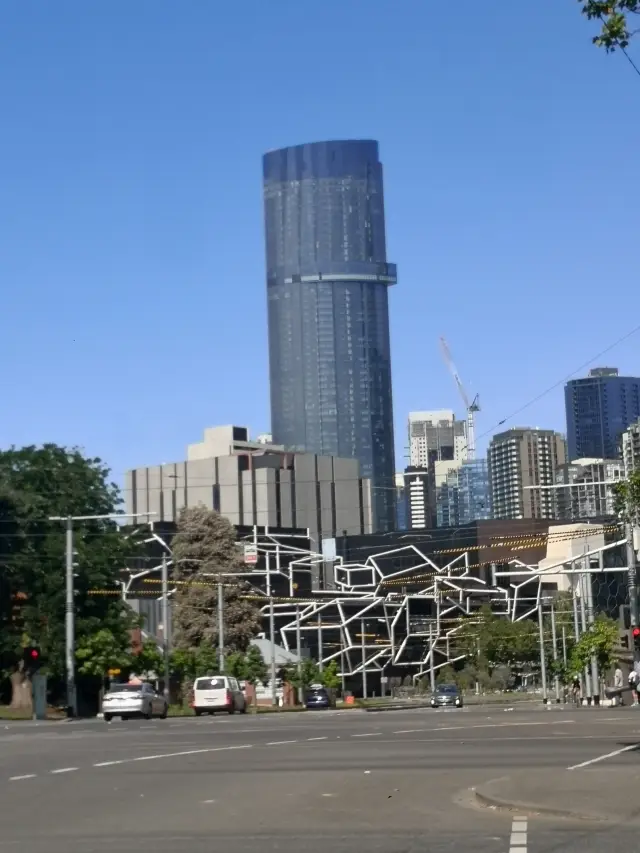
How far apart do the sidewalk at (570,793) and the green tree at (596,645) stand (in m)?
63.2

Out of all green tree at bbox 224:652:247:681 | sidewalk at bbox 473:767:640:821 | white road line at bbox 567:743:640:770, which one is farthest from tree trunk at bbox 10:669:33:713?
sidewalk at bbox 473:767:640:821

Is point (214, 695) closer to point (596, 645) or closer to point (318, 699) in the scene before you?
point (318, 699)

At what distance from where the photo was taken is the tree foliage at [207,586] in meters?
98.3

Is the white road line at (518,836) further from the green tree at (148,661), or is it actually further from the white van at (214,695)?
the green tree at (148,661)

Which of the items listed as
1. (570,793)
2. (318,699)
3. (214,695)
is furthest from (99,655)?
(570,793)

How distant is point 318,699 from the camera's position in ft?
278

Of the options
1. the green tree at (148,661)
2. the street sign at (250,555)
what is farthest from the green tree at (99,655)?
the street sign at (250,555)

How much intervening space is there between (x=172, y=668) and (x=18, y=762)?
5976cm

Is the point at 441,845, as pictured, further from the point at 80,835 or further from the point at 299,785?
the point at 299,785

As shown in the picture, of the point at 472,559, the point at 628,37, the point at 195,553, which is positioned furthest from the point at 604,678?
the point at 628,37

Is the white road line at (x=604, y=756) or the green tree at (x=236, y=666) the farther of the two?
the green tree at (x=236, y=666)

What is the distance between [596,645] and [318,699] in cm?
1546

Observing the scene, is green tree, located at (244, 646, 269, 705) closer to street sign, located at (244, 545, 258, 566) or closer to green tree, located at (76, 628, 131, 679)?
street sign, located at (244, 545, 258, 566)

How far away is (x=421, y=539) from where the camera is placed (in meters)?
160
